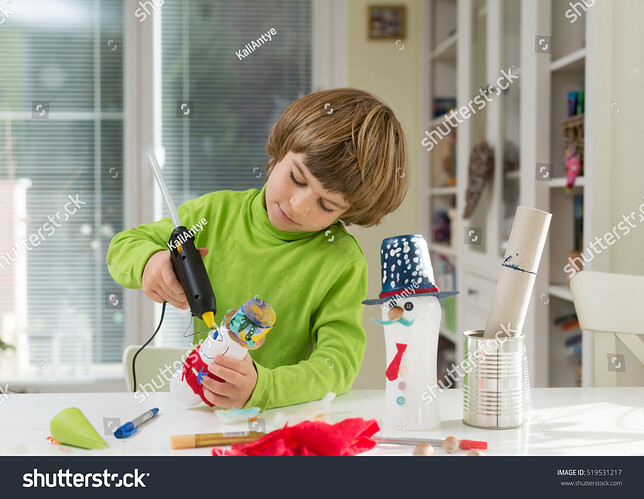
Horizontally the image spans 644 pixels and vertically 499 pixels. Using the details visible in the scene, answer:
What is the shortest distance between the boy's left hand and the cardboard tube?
28 cm

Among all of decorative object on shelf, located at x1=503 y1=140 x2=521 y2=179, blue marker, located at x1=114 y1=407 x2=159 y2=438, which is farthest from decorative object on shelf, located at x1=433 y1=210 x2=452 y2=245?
blue marker, located at x1=114 y1=407 x2=159 y2=438

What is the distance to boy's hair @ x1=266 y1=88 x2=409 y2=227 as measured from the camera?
91cm

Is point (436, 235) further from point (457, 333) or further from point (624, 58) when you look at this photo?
point (624, 58)

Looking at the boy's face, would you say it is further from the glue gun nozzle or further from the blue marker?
the blue marker

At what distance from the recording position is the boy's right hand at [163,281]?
82 centimetres

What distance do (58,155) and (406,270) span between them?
2411 mm

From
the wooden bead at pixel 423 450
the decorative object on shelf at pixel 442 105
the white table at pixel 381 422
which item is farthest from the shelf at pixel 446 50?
the wooden bead at pixel 423 450

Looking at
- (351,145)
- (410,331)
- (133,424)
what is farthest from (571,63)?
(133,424)

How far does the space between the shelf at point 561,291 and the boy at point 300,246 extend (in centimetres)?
79

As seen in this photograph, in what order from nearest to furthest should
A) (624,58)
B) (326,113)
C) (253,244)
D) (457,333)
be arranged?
1. (326,113)
2. (253,244)
3. (624,58)
4. (457,333)
